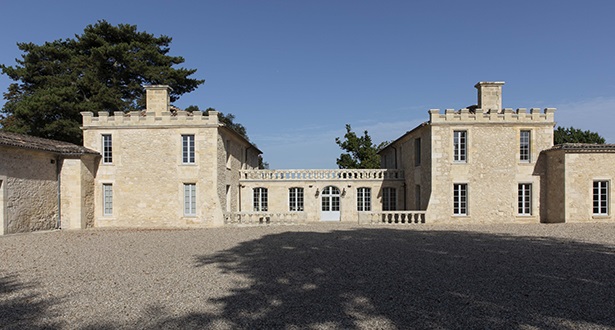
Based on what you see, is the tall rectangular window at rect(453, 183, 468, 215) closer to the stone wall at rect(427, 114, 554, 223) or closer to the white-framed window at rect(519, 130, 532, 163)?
the stone wall at rect(427, 114, 554, 223)

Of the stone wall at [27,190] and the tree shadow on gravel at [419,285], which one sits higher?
the stone wall at [27,190]

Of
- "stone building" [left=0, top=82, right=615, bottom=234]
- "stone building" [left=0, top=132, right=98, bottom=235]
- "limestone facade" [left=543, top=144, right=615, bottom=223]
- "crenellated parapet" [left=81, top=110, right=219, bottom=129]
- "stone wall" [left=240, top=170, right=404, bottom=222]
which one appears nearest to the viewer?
"stone building" [left=0, top=132, right=98, bottom=235]

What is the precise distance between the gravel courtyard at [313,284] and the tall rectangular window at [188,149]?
23.7 ft

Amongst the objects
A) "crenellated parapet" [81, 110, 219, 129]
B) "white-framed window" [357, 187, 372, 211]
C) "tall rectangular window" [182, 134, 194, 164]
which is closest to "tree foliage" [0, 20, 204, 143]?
"crenellated parapet" [81, 110, 219, 129]

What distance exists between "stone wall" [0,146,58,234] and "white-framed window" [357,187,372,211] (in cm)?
1560

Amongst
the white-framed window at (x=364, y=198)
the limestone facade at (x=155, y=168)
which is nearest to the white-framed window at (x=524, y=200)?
the white-framed window at (x=364, y=198)

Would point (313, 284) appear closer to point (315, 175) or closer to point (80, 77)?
point (315, 175)

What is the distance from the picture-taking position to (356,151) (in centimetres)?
3588

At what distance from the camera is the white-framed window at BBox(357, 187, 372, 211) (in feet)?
78.6

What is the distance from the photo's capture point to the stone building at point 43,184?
49.6 feet

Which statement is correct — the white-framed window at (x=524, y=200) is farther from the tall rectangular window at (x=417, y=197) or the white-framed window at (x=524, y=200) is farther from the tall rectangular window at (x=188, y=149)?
the tall rectangular window at (x=188, y=149)

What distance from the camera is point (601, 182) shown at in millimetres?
17984

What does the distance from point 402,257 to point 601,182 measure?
1383cm

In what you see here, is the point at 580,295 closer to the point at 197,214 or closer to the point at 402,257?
the point at 402,257
